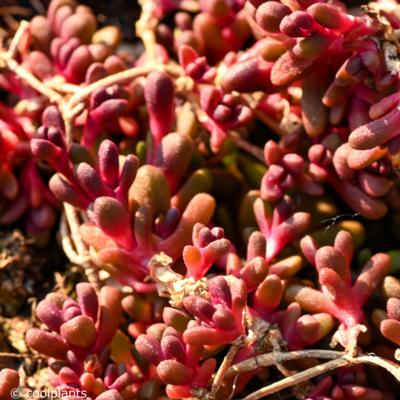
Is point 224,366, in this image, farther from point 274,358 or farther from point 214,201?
point 214,201

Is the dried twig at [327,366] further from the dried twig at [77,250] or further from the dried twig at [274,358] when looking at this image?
→ the dried twig at [77,250]

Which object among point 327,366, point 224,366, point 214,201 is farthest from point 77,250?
point 327,366

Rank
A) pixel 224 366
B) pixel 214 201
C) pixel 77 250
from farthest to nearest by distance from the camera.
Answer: pixel 77 250 < pixel 214 201 < pixel 224 366

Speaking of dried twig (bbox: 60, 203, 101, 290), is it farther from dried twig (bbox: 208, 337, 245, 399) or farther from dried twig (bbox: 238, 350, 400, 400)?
dried twig (bbox: 238, 350, 400, 400)

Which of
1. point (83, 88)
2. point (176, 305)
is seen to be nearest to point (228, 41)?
point (83, 88)

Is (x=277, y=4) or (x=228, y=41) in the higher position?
(x=277, y=4)

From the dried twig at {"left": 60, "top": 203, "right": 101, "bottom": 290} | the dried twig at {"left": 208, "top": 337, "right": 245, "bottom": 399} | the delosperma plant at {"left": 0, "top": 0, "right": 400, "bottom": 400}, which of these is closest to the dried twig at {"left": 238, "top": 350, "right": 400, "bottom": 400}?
the delosperma plant at {"left": 0, "top": 0, "right": 400, "bottom": 400}

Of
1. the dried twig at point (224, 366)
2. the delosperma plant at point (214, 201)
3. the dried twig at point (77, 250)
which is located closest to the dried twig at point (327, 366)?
the delosperma plant at point (214, 201)

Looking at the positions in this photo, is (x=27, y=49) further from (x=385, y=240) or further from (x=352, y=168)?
(x=385, y=240)
